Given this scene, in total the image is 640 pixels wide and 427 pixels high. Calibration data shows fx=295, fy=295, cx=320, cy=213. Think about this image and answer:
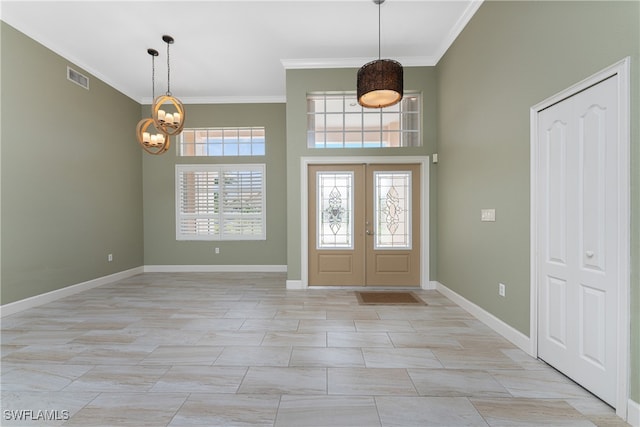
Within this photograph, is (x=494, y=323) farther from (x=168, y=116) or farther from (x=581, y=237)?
(x=168, y=116)

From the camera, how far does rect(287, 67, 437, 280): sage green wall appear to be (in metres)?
4.79

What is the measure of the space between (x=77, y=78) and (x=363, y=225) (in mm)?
5131

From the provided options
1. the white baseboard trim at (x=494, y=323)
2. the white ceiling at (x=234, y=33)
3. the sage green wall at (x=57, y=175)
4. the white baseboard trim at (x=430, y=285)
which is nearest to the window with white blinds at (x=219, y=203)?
the sage green wall at (x=57, y=175)

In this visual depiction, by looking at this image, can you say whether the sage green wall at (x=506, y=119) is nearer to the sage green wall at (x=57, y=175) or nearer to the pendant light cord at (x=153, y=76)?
the pendant light cord at (x=153, y=76)

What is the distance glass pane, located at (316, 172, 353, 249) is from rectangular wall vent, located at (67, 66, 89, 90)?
4132mm

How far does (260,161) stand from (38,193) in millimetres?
3532

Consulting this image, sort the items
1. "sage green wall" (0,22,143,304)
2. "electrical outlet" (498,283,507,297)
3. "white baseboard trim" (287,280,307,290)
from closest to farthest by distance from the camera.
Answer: "electrical outlet" (498,283,507,297), "sage green wall" (0,22,143,304), "white baseboard trim" (287,280,307,290)

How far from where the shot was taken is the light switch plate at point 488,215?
312 cm

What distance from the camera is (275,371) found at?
228 cm

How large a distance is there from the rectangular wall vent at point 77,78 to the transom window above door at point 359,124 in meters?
3.65

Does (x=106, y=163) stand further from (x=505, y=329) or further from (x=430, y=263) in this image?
(x=505, y=329)

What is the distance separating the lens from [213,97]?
6238 millimetres

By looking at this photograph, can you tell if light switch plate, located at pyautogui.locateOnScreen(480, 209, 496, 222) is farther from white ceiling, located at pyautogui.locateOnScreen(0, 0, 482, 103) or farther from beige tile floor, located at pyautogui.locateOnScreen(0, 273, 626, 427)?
white ceiling, located at pyautogui.locateOnScreen(0, 0, 482, 103)

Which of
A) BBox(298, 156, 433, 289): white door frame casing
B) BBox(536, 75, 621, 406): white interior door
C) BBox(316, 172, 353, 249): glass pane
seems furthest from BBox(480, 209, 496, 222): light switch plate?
BBox(316, 172, 353, 249): glass pane
